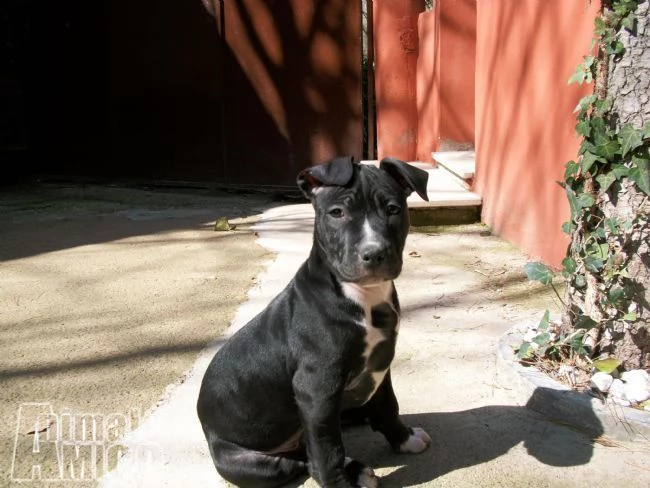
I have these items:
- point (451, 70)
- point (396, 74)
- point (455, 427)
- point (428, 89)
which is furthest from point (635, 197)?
point (396, 74)

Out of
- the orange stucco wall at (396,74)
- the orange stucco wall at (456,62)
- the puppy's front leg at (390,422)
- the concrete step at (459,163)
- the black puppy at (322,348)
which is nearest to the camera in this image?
the black puppy at (322,348)

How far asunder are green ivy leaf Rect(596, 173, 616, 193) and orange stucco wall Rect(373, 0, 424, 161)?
596 cm

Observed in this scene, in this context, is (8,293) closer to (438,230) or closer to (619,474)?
(438,230)

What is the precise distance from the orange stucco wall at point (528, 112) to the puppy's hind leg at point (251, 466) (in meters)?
2.90

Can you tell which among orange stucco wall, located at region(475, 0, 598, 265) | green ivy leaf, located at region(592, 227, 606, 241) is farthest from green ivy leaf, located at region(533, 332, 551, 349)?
orange stucco wall, located at region(475, 0, 598, 265)

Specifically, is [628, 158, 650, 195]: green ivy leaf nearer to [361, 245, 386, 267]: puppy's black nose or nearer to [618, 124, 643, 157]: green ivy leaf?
[618, 124, 643, 157]: green ivy leaf

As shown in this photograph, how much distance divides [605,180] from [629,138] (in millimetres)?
204

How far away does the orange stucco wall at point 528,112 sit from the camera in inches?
189

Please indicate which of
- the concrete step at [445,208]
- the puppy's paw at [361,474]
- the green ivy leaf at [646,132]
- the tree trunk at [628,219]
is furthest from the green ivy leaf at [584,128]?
the concrete step at [445,208]

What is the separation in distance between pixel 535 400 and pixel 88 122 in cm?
939

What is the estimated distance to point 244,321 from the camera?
451 centimetres

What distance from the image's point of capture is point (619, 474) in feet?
8.80

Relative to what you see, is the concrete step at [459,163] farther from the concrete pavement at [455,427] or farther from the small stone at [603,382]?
the small stone at [603,382]

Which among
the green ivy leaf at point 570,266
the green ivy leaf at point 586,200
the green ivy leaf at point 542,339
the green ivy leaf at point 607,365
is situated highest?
the green ivy leaf at point 586,200
